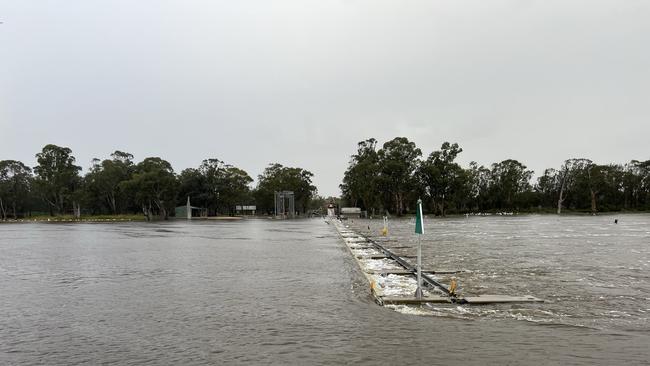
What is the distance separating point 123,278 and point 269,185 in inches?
4696

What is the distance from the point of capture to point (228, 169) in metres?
128

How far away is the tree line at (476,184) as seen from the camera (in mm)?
108688

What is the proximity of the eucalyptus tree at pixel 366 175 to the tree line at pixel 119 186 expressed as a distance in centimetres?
1963

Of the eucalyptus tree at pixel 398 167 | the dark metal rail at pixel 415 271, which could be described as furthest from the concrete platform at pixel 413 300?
the eucalyptus tree at pixel 398 167

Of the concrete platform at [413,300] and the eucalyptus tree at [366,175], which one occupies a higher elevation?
the eucalyptus tree at [366,175]

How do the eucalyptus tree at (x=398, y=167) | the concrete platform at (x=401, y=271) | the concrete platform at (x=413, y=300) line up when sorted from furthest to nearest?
the eucalyptus tree at (x=398, y=167)
the concrete platform at (x=401, y=271)
the concrete platform at (x=413, y=300)

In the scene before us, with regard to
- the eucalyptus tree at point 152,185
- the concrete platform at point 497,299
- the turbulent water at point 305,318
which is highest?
the eucalyptus tree at point 152,185

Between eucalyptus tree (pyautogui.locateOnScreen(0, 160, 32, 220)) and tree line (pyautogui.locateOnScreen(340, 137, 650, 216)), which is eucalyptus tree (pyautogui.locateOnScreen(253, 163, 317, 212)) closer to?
tree line (pyautogui.locateOnScreen(340, 137, 650, 216))

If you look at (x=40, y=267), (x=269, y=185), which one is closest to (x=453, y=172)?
(x=269, y=185)

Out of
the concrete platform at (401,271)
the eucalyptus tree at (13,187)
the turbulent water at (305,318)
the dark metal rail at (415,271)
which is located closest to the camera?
the turbulent water at (305,318)

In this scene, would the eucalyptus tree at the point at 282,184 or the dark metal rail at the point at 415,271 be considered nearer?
the dark metal rail at the point at 415,271

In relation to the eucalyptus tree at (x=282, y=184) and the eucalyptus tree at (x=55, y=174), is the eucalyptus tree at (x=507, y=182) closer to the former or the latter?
the eucalyptus tree at (x=282, y=184)

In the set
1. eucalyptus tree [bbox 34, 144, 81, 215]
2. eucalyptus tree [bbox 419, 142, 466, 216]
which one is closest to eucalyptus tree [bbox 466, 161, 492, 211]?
eucalyptus tree [bbox 419, 142, 466, 216]

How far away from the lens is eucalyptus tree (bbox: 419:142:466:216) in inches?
4254
